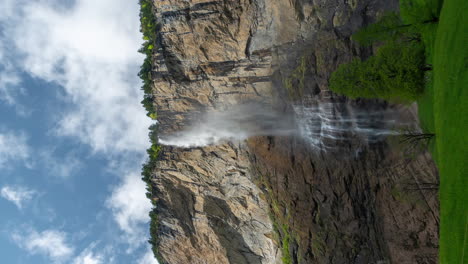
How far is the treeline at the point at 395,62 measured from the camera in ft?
57.0

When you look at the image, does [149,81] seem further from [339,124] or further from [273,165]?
[339,124]

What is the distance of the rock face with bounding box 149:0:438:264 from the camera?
20.8 meters

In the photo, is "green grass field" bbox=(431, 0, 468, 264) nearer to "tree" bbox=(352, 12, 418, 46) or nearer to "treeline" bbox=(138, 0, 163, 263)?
"tree" bbox=(352, 12, 418, 46)

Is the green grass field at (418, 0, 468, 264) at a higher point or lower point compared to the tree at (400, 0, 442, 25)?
lower

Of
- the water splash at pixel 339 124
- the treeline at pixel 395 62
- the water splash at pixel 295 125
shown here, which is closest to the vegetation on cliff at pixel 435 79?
the treeline at pixel 395 62

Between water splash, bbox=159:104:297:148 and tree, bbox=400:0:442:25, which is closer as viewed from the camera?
tree, bbox=400:0:442:25

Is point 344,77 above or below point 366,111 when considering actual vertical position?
above

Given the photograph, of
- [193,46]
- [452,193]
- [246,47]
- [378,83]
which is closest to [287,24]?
[246,47]

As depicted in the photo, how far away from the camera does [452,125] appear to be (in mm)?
14312

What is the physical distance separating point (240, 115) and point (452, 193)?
875 inches

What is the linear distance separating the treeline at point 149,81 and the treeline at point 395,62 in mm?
22994

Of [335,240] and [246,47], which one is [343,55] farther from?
[335,240]

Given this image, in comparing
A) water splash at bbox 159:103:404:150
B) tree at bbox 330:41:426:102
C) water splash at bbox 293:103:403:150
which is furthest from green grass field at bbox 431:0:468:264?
water splash at bbox 159:103:404:150

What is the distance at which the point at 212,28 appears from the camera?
32562 mm
